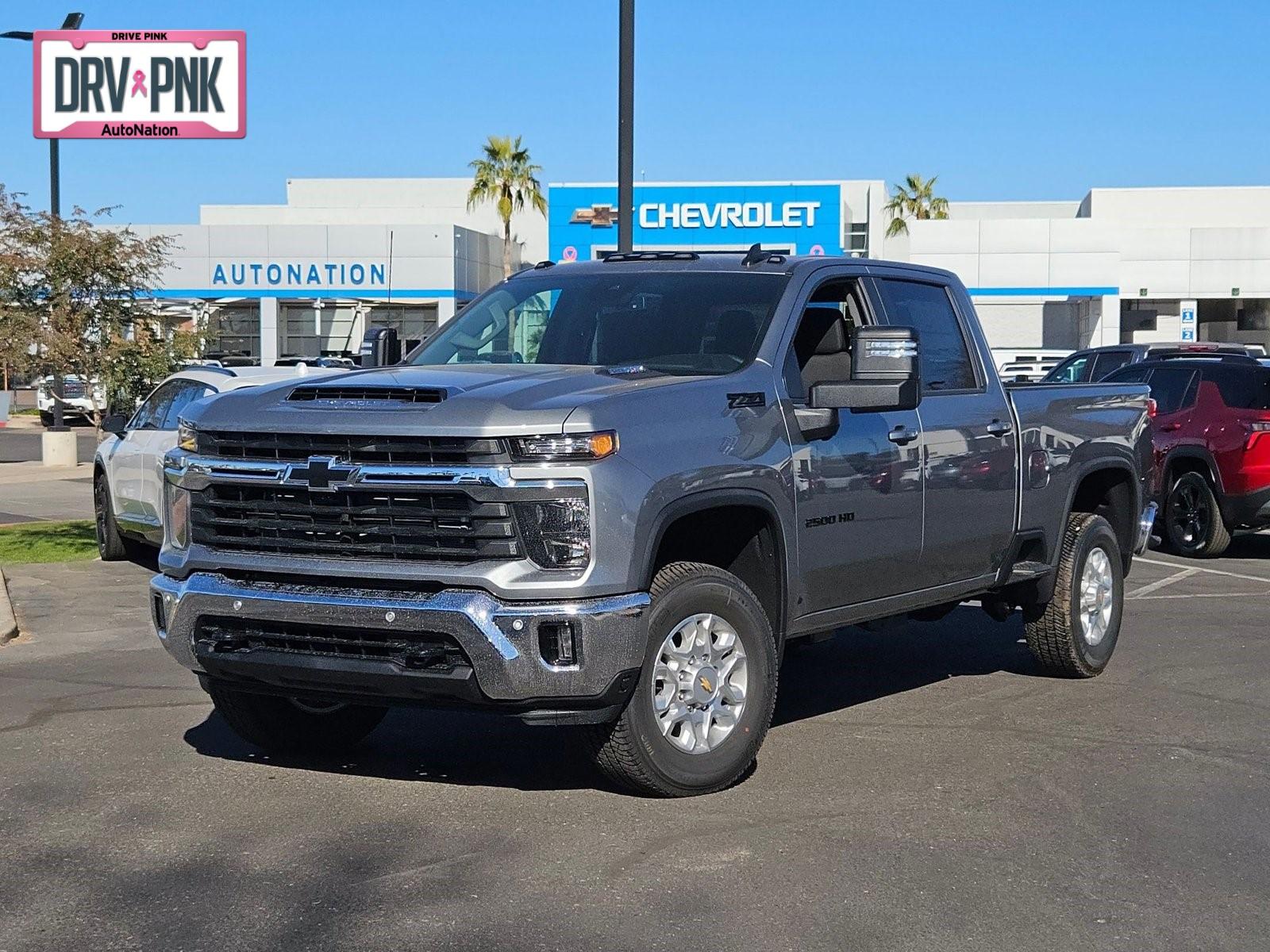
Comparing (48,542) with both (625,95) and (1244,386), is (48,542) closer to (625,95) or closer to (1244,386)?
(625,95)

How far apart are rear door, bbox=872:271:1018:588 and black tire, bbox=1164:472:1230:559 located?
7725 millimetres

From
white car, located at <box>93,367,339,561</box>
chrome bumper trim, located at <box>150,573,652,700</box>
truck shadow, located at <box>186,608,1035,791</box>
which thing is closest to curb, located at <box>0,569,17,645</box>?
white car, located at <box>93,367,339,561</box>

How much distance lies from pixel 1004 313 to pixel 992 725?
4954 cm

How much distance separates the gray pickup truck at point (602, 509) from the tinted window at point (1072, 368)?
14.4m

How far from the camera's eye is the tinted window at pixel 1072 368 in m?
21.9

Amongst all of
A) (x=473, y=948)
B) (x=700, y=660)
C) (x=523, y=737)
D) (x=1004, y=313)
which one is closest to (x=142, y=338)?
(x=523, y=737)

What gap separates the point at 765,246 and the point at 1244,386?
123 ft

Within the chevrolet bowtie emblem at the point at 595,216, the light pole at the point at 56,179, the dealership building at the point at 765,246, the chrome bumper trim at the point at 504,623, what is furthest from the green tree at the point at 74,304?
the chevrolet bowtie emblem at the point at 595,216

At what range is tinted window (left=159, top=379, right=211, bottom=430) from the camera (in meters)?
12.9

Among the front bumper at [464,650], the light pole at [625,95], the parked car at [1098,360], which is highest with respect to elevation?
the light pole at [625,95]

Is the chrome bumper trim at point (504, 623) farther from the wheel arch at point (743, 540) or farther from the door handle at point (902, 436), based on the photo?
the door handle at point (902, 436)

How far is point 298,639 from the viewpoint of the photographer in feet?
19.7

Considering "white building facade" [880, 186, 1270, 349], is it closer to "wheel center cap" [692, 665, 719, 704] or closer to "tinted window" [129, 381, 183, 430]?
"tinted window" [129, 381, 183, 430]

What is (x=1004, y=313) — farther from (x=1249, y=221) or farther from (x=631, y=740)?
(x=631, y=740)
